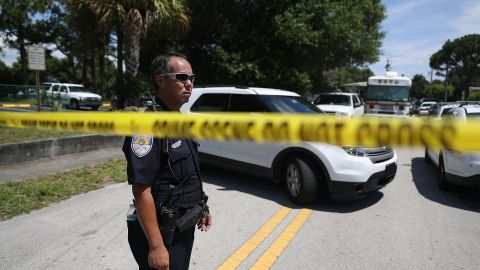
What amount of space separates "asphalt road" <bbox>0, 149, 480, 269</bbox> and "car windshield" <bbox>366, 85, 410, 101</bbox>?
1331cm

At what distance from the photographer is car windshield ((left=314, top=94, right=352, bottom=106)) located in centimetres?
1509

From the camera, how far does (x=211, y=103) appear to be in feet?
22.4

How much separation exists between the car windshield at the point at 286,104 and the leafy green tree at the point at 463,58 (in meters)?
63.2

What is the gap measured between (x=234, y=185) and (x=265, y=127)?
5272mm

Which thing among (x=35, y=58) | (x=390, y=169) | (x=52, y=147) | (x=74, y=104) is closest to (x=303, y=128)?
(x=390, y=169)

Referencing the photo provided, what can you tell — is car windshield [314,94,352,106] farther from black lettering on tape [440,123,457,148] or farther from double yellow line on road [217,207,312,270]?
black lettering on tape [440,123,457,148]

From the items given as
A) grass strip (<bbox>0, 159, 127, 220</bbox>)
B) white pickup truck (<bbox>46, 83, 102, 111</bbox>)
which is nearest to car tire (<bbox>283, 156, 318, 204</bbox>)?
grass strip (<bbox>0, 159, 127, 220</bbox>)

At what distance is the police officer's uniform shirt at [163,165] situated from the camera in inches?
72.7

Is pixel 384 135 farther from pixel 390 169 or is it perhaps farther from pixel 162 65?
pixel 390 169

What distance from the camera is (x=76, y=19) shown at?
52.7 feet

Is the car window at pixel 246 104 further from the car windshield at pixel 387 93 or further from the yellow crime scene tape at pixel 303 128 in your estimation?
the car windshield at pixel 387 93

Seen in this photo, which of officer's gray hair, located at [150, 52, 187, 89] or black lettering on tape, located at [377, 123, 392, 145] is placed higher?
officer's gray hair, located at [150, 52, 187, 89]

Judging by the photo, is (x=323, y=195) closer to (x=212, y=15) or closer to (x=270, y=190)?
(x=270, y=190)

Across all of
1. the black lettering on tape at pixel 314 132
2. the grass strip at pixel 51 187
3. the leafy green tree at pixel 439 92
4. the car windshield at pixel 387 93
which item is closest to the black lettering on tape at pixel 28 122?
the black lettering on tape at pixel 314 132
